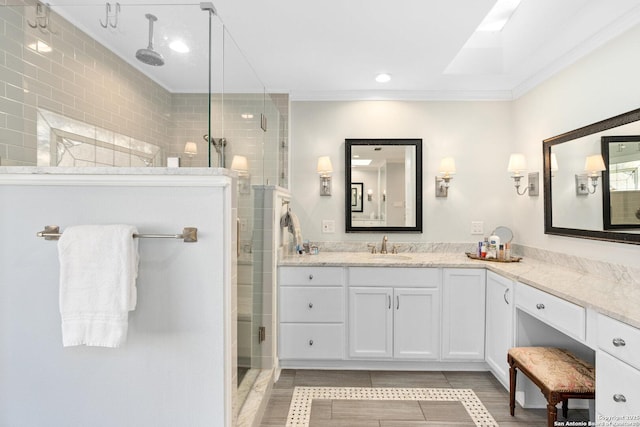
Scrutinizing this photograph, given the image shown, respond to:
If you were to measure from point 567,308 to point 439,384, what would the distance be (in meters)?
1.17

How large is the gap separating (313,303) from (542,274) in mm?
1596

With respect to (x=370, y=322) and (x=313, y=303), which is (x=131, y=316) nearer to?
(x=313, y=303)

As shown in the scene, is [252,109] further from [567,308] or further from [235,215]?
[567,308]

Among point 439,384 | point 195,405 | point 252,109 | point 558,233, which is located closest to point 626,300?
point 558,233

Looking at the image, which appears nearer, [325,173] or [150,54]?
[150,54]

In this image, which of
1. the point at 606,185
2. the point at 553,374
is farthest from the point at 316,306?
the point at 606,185

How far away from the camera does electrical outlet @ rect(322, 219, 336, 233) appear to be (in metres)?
3.31

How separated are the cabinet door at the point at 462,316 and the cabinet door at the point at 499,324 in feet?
0.23

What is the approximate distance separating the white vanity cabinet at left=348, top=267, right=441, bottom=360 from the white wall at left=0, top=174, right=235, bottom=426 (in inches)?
55.1

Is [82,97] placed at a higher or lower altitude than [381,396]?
higher

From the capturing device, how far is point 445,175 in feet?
10.4

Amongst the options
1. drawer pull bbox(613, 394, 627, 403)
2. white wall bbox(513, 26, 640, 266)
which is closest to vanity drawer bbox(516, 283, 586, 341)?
drawer pull bbox(613, 394, 627, 403)

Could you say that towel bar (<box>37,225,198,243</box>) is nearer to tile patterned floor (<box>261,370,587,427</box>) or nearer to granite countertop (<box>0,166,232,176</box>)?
granite countertop (<box>0,166,232,176</box>)

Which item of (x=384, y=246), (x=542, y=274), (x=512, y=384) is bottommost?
Answer: (x=512, y=384)
